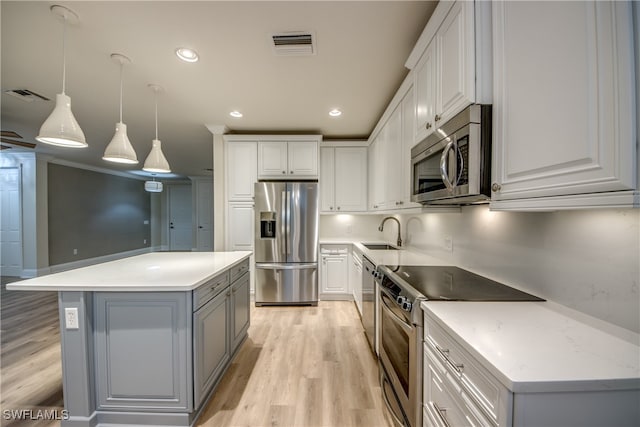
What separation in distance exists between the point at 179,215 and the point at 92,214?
2.63 metres

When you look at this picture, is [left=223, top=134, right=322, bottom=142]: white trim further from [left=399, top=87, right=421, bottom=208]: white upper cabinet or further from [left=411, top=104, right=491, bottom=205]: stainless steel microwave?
[left=411, top=104, right=491, bottom=205]: stainless steel microwave

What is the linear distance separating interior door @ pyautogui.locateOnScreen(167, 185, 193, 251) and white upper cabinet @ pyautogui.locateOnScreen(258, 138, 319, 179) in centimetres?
651

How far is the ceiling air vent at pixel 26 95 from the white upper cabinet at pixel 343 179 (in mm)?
3344

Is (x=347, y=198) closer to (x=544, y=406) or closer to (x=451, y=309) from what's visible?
(x=451, y=309)

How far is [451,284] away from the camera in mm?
1421

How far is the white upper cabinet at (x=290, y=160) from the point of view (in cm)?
367

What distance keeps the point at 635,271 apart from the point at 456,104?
3.03 feet

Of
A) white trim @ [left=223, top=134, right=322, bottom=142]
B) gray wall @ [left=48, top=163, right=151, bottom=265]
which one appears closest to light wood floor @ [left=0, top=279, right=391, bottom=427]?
white trim @ [left=223, top=134, right=322, bottom=142]

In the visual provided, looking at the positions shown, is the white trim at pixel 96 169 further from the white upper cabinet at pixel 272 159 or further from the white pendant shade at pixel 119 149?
the white pendant shade at pixel 119 149

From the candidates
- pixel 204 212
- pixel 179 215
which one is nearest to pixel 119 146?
pixel 204 212

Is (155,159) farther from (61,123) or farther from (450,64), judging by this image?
(450,64)

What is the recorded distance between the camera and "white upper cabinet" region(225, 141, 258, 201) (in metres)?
3.66

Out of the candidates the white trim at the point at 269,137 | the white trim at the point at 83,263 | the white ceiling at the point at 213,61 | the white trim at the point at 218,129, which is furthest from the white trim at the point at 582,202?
the white trim at the point at 83,263

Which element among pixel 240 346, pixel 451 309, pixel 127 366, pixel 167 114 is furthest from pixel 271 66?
pixel 240 346
